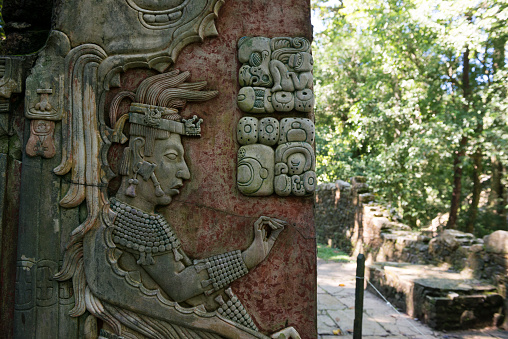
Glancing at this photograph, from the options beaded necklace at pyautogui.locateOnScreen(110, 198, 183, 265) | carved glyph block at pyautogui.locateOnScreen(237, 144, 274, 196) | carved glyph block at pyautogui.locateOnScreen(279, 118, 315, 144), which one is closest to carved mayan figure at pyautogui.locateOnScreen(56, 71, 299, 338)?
beaded necklace at pyautogui.locateOnScreen(110, 198, 183, 265)

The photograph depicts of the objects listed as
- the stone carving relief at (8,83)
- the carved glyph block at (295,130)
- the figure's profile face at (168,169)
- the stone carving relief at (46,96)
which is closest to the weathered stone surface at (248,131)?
the carved glyph block at (295,130)

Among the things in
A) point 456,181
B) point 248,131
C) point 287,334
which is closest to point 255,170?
point 248,131

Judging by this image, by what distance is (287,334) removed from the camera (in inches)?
83.7

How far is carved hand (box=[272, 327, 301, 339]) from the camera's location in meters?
2.12

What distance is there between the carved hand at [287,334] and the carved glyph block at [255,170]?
85cm

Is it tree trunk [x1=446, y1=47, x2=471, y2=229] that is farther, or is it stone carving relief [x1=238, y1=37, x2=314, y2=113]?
tree trunk [x1=446, y1=47, x2=471, y2=229]

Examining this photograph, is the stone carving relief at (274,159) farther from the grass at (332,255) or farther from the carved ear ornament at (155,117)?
the grass at (332,255)

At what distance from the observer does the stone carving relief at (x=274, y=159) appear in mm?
2143

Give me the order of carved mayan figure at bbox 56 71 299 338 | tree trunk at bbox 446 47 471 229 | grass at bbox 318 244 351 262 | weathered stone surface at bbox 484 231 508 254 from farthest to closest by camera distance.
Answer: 1. grass at bbox 318 244 351 262
2. tree trunk at bbox 446 47 471 229
3. weathered stone surface at bbox 484 231 508 254
4. carved mayan figure at bbox 56 71 299 338

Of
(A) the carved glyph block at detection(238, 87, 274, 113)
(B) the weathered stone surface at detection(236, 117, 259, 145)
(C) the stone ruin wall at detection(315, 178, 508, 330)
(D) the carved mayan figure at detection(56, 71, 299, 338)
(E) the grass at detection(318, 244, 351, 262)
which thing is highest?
(A) the carved glyph block at detection(238, 87, 274, 113)

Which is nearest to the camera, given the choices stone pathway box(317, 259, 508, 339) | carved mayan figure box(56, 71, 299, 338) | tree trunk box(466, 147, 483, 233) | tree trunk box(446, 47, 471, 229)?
carved mayan figure box(56, 71, 299, 338)

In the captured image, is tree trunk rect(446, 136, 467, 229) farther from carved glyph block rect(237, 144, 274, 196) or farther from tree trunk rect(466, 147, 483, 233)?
carved glyph block rect(237, 144, 274, 196)

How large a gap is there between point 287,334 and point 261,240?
0.60 m

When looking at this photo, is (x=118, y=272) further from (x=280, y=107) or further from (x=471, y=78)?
(x=471, y=78)
